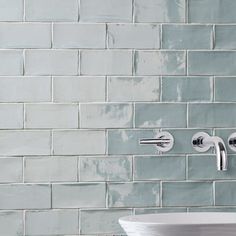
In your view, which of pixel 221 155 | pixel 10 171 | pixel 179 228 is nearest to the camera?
pixel 179 228

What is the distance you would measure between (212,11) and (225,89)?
0.31 m

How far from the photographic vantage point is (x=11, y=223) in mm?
2223

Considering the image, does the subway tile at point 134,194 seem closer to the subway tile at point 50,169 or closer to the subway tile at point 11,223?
the subway tile at point 50,169

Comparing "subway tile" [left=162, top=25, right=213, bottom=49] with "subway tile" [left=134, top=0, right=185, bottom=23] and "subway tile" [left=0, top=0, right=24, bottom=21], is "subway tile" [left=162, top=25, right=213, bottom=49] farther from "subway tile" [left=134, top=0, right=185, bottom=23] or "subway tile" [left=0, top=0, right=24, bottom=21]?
"subway tile" [left=0, top=0, right=24, bottom=21]

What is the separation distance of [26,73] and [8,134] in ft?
0.80

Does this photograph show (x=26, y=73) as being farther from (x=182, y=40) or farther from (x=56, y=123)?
(x=182, y=40)

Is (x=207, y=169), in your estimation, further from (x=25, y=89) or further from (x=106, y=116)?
(x=25, y=89)

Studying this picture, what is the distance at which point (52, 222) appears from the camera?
223 cm

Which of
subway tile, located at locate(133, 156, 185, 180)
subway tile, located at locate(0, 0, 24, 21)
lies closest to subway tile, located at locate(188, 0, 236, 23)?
subway tile, located at locate(133, 156, 185, 180)

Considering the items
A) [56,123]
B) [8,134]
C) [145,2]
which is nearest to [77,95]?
[56,123]

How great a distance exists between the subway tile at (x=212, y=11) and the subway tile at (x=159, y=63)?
160 mm

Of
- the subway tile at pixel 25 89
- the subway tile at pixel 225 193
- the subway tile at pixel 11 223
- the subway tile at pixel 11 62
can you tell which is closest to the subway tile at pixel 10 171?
the subway tile at pixel 11 223

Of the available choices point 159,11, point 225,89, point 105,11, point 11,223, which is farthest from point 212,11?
point 11,223

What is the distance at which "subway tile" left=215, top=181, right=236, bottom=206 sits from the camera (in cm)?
230
